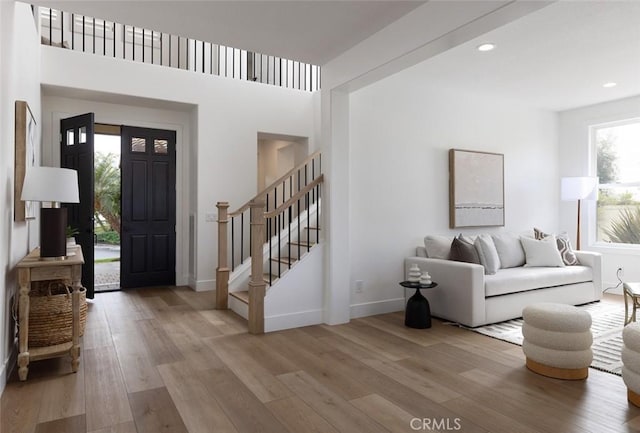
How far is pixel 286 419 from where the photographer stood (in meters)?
2.17

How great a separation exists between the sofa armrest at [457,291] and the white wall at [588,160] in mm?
3166

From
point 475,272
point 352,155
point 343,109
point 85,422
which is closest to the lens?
point 85,422

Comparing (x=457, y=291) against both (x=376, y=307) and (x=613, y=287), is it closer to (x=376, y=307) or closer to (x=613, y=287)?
(x=376, y=307)

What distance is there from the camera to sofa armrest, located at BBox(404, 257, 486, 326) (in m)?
3.84

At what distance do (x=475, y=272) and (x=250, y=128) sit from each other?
12.5ft

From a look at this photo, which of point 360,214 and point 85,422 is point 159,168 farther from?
point 85,422

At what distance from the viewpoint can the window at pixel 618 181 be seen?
564cm

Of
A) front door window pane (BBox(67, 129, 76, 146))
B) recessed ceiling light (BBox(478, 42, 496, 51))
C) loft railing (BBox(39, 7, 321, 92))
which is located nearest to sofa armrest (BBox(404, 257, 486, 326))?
recessed ceiling light (BBox(478, 42, 496, 51))

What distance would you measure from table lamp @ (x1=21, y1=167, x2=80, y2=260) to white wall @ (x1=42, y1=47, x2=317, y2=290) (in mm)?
2606

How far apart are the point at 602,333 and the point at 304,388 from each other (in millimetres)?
2998

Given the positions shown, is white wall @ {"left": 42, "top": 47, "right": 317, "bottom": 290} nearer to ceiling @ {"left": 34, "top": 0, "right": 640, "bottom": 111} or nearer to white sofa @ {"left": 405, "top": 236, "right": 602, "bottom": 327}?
ceiling @ {"left": 34, "top": 0, "right": 640, "bottom": 111}

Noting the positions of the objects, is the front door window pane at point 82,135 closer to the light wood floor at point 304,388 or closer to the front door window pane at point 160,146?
the front door window pane at point 160,146

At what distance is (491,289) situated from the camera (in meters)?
3.97

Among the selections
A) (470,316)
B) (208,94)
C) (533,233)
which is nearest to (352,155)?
(470,316)
